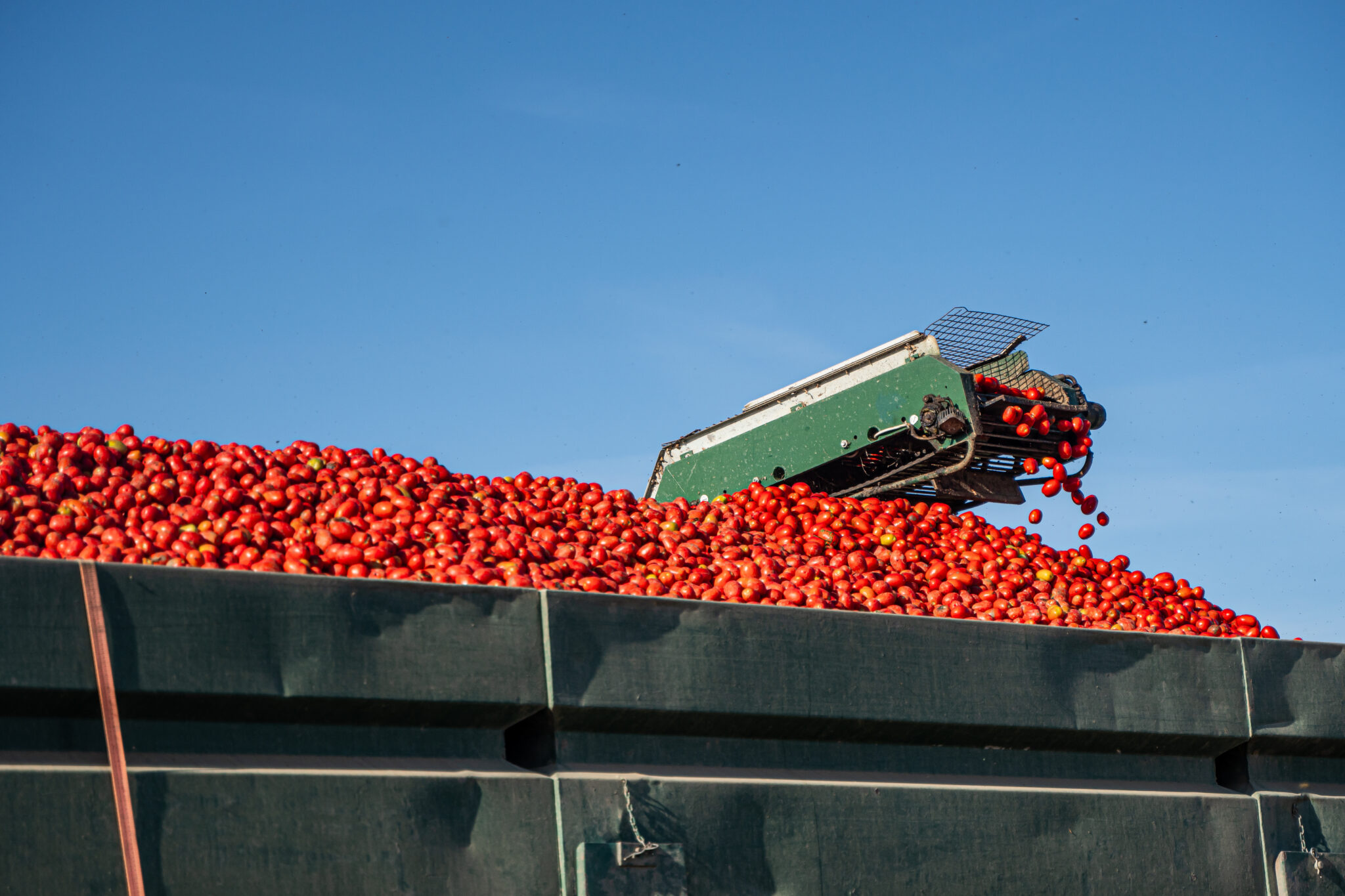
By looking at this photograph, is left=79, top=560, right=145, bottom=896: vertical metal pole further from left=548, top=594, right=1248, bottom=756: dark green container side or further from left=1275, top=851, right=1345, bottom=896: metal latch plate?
left=1275, top=851, right=1345, bottom=896: metal latch plate

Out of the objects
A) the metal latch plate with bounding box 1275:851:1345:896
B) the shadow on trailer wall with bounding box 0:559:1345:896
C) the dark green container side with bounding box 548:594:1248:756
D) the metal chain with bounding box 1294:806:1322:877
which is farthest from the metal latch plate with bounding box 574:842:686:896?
the metal chain with bounding box 1294:806:1322:877

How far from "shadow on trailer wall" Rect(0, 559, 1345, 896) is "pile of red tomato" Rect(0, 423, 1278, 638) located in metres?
0.68

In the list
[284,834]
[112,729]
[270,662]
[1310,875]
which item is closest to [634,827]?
[284,834]

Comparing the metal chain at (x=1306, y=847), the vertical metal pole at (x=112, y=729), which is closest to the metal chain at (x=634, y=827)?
the vertical metal pole at (x=112, y=729)

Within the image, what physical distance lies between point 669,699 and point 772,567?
164 cm

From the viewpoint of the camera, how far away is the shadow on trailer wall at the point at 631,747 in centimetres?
→ 312

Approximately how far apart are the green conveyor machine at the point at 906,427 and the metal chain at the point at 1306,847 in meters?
2.38

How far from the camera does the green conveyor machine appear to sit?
6.81 meters

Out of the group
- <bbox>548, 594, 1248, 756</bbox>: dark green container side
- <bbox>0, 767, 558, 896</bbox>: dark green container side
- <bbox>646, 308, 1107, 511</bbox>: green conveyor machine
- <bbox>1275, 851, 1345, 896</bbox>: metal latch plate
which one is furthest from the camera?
<bbox>646, 308, 1107, 511</bbox>: green conveyor machine

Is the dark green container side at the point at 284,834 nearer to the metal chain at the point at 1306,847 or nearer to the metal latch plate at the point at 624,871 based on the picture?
the metal latch plate at the point at 624,871

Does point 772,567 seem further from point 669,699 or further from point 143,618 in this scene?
point 143,618

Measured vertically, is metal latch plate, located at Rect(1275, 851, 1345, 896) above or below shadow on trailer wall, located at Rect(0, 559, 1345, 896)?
below

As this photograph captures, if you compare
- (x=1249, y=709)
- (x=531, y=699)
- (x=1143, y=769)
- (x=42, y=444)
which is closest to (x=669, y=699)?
(x=531, y=699)

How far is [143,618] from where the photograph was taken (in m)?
3.18
